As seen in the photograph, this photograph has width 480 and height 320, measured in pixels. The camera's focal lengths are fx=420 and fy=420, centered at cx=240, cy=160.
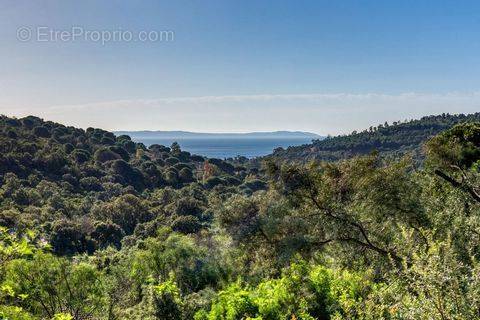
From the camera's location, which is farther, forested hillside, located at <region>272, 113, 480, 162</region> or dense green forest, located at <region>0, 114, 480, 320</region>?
forested hillside, located at <region>272, 113, 480, 162</region>

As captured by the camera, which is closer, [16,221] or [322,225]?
[322,225]

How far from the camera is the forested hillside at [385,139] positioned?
154250 mm

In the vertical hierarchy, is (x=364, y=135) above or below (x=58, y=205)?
above

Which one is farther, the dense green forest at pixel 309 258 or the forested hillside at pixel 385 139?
the forested hillside at pixel 385 139

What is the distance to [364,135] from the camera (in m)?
176

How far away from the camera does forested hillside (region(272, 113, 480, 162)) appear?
6073 inches

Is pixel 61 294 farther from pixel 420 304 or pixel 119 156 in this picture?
pixel 119 156

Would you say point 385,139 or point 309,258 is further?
point 385,139

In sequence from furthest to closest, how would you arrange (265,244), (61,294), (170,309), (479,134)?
(479,134) < (61,294) < (265,244) < (170,309)

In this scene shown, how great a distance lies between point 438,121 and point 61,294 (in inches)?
7122

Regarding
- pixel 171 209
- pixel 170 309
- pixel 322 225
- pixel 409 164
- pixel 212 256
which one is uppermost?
pixel 409 164

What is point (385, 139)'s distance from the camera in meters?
161


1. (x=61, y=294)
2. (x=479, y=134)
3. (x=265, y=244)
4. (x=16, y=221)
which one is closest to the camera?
(x=265, y=244)

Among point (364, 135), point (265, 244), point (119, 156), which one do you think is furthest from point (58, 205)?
point (364, 135)
